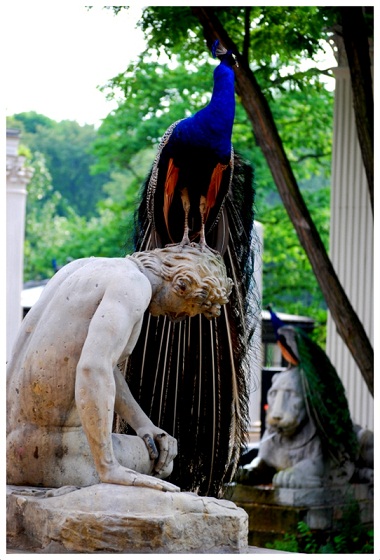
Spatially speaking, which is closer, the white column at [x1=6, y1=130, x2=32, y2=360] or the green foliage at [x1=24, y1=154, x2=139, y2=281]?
the white column at [x1=6, y1=130, x2=32, y2=360]

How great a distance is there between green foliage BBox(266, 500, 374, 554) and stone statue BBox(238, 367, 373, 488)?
0.41m

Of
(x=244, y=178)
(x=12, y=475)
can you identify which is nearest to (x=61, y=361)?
(x=12, y=475)

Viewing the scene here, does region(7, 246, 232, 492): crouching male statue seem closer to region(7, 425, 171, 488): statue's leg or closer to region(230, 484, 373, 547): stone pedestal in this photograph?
region(7, 425, 171, 488): statue's leg

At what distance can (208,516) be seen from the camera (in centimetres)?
500

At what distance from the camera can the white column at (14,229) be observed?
19.0 meters

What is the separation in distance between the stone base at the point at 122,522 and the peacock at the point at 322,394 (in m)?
7.06

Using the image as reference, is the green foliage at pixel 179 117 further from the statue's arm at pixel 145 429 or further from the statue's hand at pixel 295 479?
the statue's hand at pixel 295 479

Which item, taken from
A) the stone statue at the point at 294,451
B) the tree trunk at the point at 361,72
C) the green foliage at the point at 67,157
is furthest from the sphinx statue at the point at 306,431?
the green foliage at the point at 67,157

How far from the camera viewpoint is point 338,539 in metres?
11.2

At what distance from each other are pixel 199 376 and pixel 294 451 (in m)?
6.08

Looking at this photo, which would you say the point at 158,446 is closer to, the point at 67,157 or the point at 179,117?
the point at 179,117

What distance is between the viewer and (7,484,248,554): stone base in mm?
4809

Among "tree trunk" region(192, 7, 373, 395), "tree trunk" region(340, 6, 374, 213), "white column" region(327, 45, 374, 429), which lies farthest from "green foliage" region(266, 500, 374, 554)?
"tree trunk" region(340, 6, 374, 213)

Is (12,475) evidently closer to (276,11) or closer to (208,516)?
(208,516)
